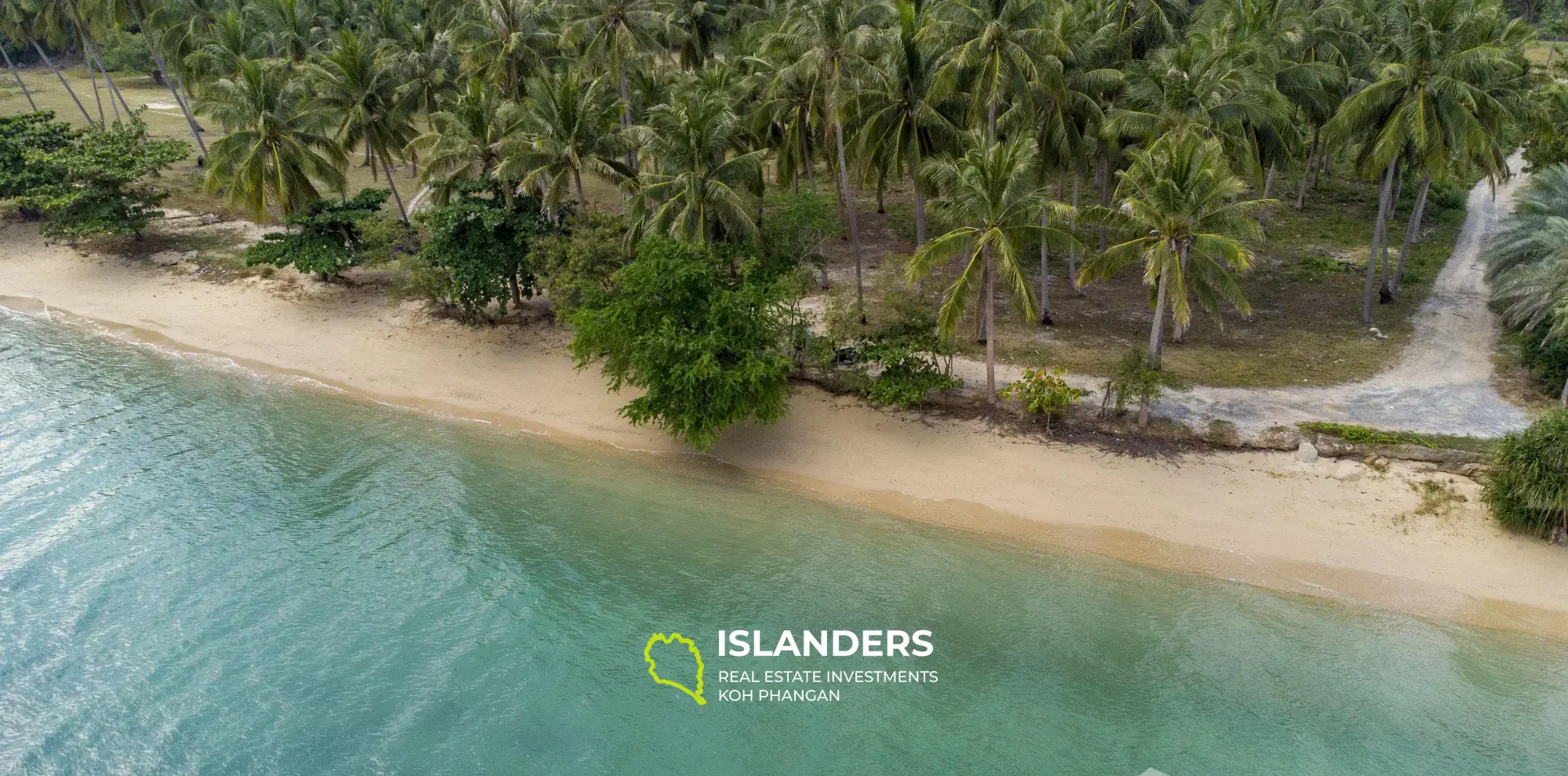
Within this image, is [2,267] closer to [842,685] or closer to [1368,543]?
[842,685]

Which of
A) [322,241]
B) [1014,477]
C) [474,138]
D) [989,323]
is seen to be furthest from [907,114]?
[322,241]

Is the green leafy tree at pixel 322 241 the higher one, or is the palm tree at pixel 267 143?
the palm tree at pixel 267 143

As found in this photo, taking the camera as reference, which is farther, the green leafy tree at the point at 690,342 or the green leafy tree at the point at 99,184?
the green leafy tree at the point at 99,184

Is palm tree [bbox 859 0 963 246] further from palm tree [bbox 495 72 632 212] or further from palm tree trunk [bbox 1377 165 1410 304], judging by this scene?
palm tree trunk [bbox 1377 165 1410 304]

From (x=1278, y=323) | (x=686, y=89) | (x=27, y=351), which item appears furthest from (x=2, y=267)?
(x=1278, y=323)

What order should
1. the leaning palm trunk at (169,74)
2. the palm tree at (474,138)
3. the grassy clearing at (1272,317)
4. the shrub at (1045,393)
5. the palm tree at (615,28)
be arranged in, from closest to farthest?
the shrub at (1045,393), the grassy clearing at (1272,317), the palm tree at (474,138), the palm tree at (615,28), the leaning palm trunk at (169,74)

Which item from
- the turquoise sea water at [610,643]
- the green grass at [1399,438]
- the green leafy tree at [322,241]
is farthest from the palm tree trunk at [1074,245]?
the green leafy tree at [322,241]

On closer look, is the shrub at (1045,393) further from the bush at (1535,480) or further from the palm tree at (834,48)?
the bush at (1535,480)
